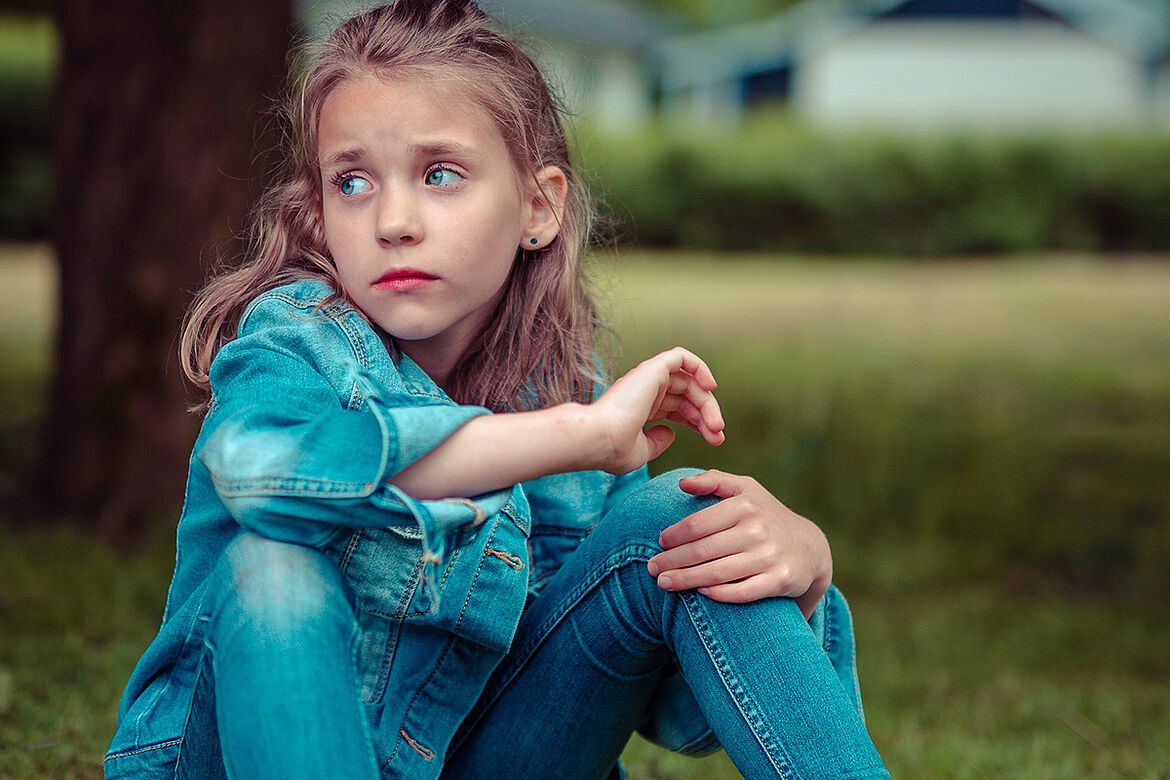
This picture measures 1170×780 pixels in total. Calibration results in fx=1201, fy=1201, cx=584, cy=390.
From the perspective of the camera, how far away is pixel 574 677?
1.59 m

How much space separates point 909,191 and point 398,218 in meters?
13.9

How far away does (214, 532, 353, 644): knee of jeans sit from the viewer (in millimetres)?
1266

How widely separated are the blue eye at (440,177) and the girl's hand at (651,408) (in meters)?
0.35

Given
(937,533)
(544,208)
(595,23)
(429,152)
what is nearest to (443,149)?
(429,152)

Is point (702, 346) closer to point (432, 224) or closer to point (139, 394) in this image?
point (139, 394)

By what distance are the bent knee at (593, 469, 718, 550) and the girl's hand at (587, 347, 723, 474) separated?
0.17ft

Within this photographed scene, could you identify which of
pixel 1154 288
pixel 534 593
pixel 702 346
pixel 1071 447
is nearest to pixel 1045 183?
pixel 1154 288

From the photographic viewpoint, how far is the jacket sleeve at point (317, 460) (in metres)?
1.25

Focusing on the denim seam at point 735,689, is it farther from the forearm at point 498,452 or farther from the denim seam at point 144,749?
the denim seam at point 144,749

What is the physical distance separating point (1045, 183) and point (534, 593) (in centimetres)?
1424

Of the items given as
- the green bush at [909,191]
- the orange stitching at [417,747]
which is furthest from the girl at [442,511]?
the green bush at [909,191]

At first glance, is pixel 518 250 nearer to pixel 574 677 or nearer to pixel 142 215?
pixel 574 677

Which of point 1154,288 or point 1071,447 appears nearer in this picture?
point 1071,447

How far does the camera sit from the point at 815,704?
140 centimetres
